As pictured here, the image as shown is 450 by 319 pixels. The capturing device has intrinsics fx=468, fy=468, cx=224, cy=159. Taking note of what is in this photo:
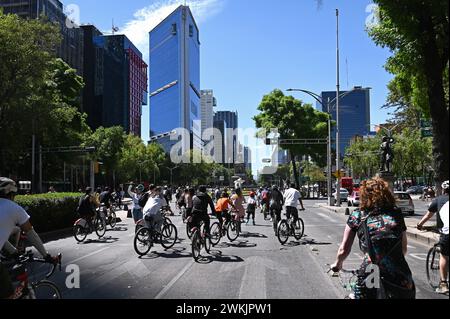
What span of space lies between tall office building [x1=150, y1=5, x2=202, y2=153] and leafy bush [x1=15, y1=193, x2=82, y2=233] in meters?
80.6

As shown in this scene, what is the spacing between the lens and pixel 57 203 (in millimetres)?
18562

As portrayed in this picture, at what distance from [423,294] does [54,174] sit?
158ft

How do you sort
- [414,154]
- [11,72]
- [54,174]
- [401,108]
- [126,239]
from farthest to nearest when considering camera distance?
[414,154], [54,174], [401,108], [11,72], [126,239]

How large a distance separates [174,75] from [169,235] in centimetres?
10415

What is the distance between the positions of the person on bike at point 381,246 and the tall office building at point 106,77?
9039 centimetres

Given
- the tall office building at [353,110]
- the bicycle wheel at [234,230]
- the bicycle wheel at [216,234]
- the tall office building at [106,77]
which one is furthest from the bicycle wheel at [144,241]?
the tall office building at [106,77]

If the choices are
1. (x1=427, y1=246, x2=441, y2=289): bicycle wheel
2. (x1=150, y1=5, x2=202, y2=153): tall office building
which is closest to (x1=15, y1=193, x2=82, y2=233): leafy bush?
(x1=427, y1=246, x2=441, y2=289): bicycle wheel

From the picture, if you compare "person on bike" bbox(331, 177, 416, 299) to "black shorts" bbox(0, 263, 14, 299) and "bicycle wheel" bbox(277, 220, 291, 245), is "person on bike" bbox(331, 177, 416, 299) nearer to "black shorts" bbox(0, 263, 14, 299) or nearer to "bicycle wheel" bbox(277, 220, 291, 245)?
"black shorts" bbox(0, 263, 14, 299)

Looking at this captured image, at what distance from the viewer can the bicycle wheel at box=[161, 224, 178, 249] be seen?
1361 cm

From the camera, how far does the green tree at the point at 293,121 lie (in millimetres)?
59594

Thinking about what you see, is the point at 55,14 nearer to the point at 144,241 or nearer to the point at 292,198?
the point at 292,198

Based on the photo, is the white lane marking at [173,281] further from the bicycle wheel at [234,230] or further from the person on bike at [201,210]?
the bicycle wheel at [234,230]

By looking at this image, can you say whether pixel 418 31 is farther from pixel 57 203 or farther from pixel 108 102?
pixel 108 102
